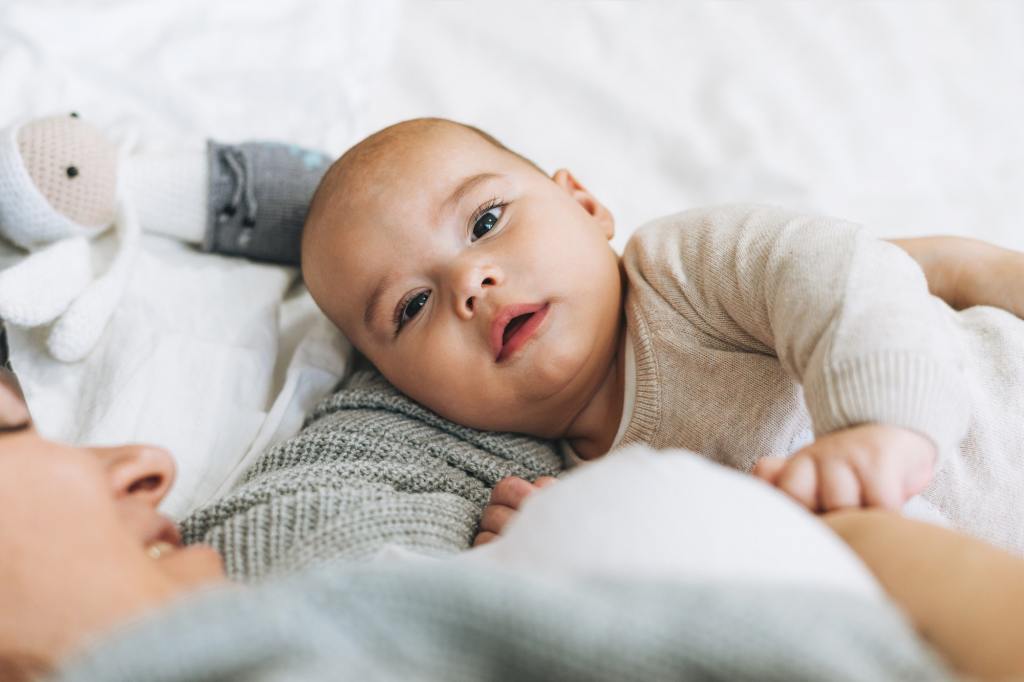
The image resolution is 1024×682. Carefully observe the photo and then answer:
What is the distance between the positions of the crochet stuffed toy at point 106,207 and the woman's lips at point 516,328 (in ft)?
1.41

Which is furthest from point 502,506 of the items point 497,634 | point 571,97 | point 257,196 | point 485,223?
point 571,97

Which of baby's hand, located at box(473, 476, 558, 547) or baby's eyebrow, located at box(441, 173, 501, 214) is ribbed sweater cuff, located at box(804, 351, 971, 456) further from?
baby's eyebrow, located at box(441, 173, 501, 214)

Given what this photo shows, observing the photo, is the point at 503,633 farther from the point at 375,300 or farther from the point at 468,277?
the point at 375,300

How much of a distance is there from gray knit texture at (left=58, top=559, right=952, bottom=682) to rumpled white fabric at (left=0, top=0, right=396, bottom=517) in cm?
66

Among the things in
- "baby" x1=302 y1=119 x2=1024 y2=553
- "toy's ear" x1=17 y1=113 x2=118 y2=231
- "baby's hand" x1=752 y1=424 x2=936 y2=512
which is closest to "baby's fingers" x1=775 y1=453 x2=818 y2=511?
"baby's hand" x1=752 y1=424 x2=936 y2=512

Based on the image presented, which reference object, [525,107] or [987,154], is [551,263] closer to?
[525,107]

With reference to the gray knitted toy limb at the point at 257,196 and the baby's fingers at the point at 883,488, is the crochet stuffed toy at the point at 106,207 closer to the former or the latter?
the gray knitted toy limb at the point at 257,196

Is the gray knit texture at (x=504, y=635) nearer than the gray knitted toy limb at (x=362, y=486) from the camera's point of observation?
Yes

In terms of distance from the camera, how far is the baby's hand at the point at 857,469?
73cm

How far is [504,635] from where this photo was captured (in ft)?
1.69

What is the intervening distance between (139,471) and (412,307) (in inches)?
20.1

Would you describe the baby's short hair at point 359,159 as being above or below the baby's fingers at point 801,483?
above

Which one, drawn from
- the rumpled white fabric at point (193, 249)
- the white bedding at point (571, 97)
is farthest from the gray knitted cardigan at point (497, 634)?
the white bedding at point (571, 97)

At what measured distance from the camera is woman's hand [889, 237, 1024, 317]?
1.17 metres
